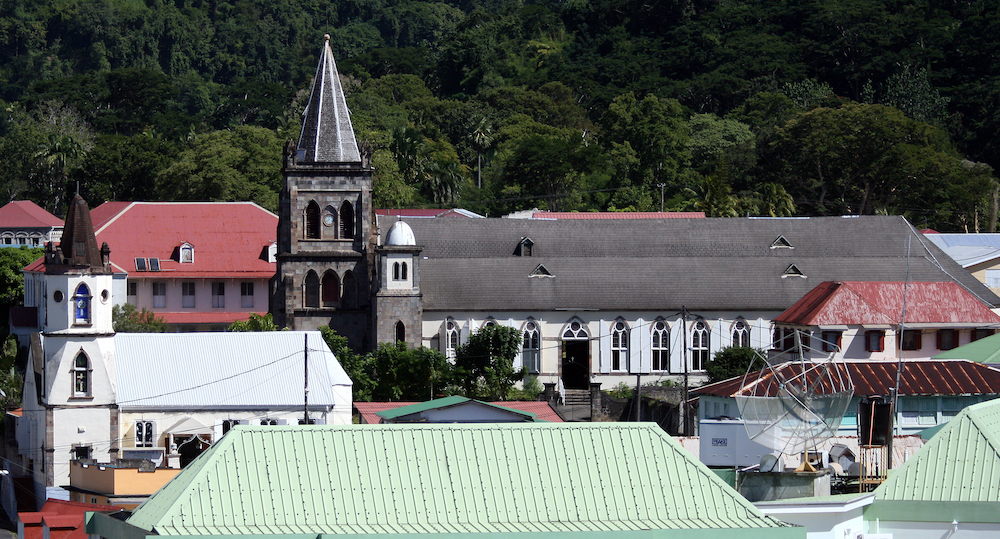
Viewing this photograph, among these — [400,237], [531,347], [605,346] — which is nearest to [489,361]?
[531,347]

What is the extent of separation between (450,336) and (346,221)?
7.34m

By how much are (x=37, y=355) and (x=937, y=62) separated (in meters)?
117

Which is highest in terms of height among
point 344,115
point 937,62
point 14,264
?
point 937,62

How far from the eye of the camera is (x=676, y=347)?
80562mm

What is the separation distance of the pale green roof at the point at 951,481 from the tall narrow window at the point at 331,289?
52.7m

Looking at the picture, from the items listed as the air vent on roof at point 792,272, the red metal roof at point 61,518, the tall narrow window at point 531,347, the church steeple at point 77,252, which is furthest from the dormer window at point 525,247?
the red metal roof at point 61,518

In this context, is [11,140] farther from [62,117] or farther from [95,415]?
[95,415]

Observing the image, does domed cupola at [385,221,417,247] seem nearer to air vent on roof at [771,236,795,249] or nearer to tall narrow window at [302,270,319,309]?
tall narrow window at [302,270,319,309]

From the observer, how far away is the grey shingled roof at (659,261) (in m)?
80.2

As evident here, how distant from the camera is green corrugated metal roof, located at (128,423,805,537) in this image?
2472 centimetres

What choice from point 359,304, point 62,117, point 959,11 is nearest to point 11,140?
point 62,117

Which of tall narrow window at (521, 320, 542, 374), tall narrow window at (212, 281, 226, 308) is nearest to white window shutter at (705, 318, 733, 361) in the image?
tall narrow window at (521, 320, 542, 374)

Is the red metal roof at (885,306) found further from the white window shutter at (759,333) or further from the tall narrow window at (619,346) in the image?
the tall narrow window at (619,346)

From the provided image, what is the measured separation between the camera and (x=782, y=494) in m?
29.5
